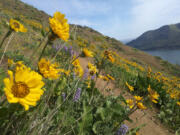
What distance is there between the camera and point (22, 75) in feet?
2.35

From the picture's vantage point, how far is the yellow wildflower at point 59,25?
0.85 metres

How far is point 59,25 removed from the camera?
0.86 m

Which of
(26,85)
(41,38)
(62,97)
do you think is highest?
(41,38)

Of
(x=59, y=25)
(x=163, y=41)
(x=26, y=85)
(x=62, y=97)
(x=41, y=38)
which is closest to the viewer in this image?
(x=26, y=85)

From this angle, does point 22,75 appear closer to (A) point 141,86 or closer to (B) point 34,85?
(B) point 34,85

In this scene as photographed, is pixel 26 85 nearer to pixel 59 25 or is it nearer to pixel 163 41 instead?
pixel 59 25

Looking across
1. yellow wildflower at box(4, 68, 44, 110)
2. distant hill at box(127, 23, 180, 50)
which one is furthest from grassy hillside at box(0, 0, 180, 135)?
distant hill at box(127, 23, 180, 50)

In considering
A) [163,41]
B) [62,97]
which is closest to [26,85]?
[62,97]

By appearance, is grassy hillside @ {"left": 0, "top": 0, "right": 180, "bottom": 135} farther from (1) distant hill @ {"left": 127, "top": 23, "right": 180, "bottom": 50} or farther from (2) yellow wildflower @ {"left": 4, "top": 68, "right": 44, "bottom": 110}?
(1) distant hill @ {"left": 127, "top": 23, "right": 180, "bottom": 50}

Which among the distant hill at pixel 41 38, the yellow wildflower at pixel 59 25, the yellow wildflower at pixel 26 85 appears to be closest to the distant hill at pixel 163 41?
the distant hill at pixel 41 38

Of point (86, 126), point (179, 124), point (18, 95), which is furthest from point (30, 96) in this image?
point (179, 124)

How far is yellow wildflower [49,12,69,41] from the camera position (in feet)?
2.78

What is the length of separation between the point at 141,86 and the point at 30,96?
423 centimetres

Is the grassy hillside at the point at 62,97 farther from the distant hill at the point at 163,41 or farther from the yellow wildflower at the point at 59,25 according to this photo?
the distant hill at the point at 163,41
